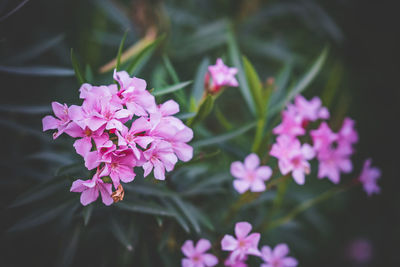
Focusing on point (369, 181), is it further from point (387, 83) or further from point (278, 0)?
point (278, 0)

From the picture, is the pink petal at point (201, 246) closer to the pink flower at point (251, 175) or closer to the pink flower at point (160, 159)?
the pink flower at point (251, 175)

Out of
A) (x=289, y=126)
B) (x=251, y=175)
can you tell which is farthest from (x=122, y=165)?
(x=289, y=126)

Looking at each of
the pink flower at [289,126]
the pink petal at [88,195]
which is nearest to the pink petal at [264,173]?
the pink flower at [289,126]

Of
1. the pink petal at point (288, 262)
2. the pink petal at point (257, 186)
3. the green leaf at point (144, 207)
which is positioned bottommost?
the pink petal at point (288, 262)

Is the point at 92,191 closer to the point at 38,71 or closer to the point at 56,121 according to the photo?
the point at 56,121

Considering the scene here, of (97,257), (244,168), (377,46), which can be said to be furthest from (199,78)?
(377,46)

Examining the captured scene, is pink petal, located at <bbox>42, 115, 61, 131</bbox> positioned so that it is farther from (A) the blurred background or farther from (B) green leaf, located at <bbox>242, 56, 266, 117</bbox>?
(B) green leaf, located at <bbox>242, 56, 266, 117</bbox>
